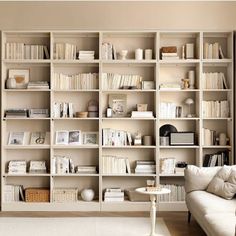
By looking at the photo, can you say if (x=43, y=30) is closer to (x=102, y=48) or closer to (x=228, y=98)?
(x=102, y=48)

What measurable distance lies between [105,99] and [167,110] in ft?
2.94

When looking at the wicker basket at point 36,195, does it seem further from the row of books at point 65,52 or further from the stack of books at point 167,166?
the row of books at point 65,52

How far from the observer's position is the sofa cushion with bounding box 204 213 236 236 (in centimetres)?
394

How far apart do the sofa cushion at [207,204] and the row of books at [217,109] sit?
142 centimetres

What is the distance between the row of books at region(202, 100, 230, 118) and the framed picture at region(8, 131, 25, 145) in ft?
8.49

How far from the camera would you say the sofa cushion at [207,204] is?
4797mm

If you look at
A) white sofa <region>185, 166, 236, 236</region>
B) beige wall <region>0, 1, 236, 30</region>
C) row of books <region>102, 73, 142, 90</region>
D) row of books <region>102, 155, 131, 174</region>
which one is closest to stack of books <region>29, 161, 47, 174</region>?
row of books <region>102, 155, 131, 174</region>

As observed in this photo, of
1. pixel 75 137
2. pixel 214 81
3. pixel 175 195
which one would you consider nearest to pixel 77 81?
pixel 75 137

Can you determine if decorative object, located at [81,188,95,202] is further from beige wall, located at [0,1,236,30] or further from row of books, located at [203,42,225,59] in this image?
row of books, located at [203,42,225,59]

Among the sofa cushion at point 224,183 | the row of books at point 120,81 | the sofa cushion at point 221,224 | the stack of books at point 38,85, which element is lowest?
the sofa cushion at point 221,224

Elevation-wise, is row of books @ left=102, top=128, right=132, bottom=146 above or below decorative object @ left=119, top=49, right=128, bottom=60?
below

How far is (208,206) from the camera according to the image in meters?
4.88

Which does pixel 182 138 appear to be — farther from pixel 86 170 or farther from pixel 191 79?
pixel 86 170

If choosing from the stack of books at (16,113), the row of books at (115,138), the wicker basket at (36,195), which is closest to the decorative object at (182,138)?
the row of books at (115,138)
